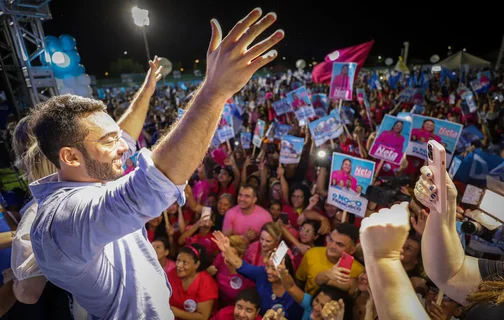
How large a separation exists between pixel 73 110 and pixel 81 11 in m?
4.41

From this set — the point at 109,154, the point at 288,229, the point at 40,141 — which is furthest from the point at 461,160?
the point at 40,141

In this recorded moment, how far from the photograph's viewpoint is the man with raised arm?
2.87 ft

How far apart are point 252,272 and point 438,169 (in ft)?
7.35

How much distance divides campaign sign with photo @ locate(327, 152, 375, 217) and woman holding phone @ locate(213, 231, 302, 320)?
97cm

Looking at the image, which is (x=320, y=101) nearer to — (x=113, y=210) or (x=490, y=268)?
(x=490, y=268)

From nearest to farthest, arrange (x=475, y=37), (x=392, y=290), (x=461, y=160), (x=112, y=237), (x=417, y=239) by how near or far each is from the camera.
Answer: (x=112, y=237)
(x=392, y=290)
(x=417, y=239)
(x=461, y=160)
(x=475, y=37)

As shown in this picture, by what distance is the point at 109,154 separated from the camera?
118 cm

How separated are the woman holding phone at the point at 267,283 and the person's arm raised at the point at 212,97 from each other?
1978 millimetres

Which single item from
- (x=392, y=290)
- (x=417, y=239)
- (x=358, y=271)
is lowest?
(x=358, y=271)

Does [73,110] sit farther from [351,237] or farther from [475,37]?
[475,37]

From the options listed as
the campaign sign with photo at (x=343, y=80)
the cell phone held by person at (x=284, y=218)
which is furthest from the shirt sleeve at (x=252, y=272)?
the campaign sign with photo at (x=343, y=80)

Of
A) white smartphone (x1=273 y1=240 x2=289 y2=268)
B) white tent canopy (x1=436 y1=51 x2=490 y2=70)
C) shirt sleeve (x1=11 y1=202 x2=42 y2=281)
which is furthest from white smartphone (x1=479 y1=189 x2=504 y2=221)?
white tent canopy (x1=436 y1=51 x2=490 y2=70)

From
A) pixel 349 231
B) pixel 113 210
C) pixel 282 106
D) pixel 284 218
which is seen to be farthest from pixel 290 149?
pixel 113 210

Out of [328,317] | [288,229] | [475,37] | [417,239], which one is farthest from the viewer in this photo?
[475,37]
